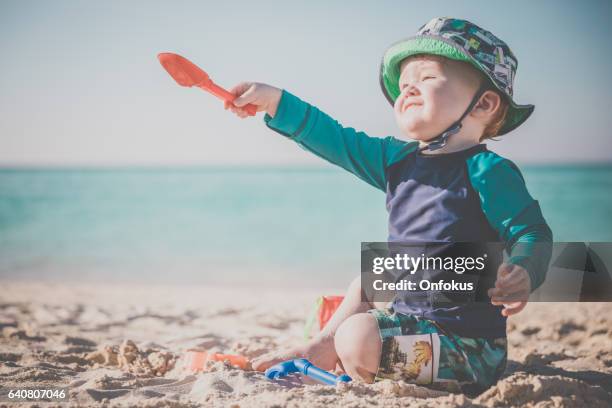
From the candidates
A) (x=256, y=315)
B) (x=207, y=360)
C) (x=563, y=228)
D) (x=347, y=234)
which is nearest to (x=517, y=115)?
(x=207, y=360)

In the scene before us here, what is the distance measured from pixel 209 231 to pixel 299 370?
22.4 feet

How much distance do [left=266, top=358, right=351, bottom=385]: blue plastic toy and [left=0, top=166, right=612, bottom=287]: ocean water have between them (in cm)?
323

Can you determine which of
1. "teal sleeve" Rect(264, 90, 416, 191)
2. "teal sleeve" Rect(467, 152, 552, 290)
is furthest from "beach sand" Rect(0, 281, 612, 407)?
"teal sleeve" Rect(264, 90, 416, 191)

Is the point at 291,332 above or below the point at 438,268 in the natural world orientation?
below

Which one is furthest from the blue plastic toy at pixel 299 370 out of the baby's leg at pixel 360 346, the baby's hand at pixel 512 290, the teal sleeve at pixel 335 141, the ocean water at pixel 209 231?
the ocean water at pixel 209 231

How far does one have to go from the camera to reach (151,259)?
606cm

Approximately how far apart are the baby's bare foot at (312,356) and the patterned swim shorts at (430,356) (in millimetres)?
232

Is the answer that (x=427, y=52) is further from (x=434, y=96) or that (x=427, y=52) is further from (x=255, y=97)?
(x=255, y=97)

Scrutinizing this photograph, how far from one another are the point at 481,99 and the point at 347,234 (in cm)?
588

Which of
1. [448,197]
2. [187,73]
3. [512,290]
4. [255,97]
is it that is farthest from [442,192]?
[187,73]

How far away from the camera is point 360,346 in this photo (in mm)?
1541

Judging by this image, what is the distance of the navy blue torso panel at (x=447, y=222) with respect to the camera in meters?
Answer: 1.58

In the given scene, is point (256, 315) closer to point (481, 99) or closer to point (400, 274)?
point (400, 274)

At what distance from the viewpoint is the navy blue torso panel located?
1.58 meters
